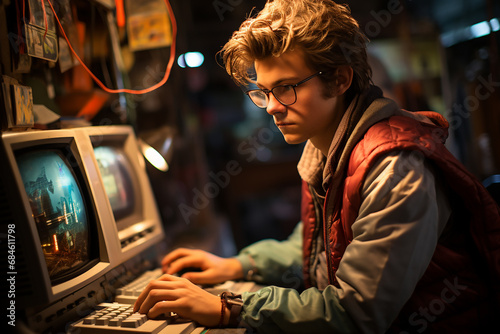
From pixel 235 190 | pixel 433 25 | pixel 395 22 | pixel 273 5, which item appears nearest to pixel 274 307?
pixel 273 5

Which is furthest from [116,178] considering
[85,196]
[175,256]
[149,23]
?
[149,23]

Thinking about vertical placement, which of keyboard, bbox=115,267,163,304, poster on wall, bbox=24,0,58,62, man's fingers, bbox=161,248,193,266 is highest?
poster on wall, bbox=24,0,58,62

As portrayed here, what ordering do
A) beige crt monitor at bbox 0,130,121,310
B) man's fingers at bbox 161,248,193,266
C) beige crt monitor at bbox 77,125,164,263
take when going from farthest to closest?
man's fingers at bbox 161,248,193,266
beige crt monitor at bbox 77,125,164,263
beige crt monitor at bbox 0,130,121,310

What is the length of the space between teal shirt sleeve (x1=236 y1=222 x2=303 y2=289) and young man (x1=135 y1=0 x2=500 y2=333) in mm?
259

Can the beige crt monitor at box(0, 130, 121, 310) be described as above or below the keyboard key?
above

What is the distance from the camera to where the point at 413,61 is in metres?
2.61

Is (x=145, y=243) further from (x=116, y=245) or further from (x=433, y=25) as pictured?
(x=433, y=25)

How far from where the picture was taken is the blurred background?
154 cm

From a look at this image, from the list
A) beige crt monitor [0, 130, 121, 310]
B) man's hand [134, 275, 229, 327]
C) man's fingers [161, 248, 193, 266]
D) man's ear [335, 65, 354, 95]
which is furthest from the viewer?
man's fingers [161, 248, 193, 266]

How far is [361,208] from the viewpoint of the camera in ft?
3.50

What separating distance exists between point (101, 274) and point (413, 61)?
2.33 m

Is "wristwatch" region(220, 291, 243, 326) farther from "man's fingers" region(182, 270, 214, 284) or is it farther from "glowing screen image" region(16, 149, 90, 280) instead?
"glowing screen image" region(16, 149, 90, 280)

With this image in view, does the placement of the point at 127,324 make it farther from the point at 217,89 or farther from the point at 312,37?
the point at 217,89

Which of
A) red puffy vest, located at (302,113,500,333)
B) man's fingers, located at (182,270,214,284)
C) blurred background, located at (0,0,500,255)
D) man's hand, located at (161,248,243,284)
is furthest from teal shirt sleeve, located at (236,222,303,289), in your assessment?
blurred background, located at (0,0,500,255)
